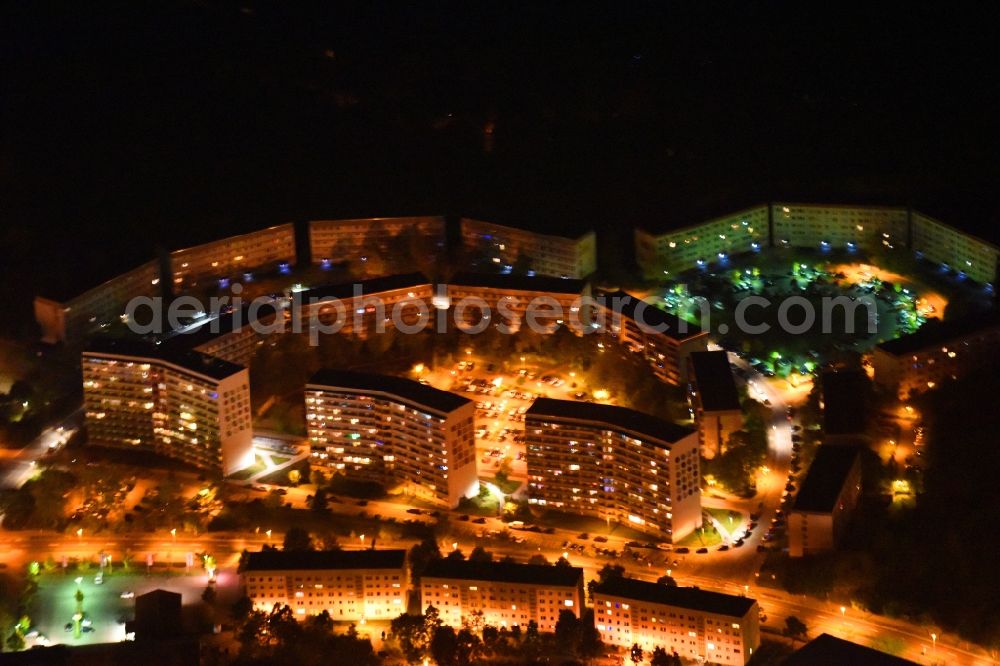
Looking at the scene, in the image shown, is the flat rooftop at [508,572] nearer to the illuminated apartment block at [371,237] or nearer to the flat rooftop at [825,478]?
the flat rooftop at [825,478]

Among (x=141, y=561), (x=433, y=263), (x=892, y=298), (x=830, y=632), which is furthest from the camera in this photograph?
(x=433, y=263)

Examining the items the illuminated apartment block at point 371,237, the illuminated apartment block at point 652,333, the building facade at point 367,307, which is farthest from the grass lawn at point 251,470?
the illuminated apartment block at point 371,237

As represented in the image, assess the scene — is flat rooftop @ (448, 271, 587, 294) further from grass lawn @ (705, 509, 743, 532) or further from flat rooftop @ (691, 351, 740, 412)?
grass lawn @ (705, 509, 743, 532)

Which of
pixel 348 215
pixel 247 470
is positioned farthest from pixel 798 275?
pixel 247 470

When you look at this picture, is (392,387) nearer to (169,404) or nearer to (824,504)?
(169,404)

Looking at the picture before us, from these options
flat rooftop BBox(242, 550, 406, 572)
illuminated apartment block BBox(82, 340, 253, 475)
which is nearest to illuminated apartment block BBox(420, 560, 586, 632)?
flat rooftop BBox(242, 550, 406, 572)

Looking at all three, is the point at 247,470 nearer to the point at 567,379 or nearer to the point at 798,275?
the point at 567,379
